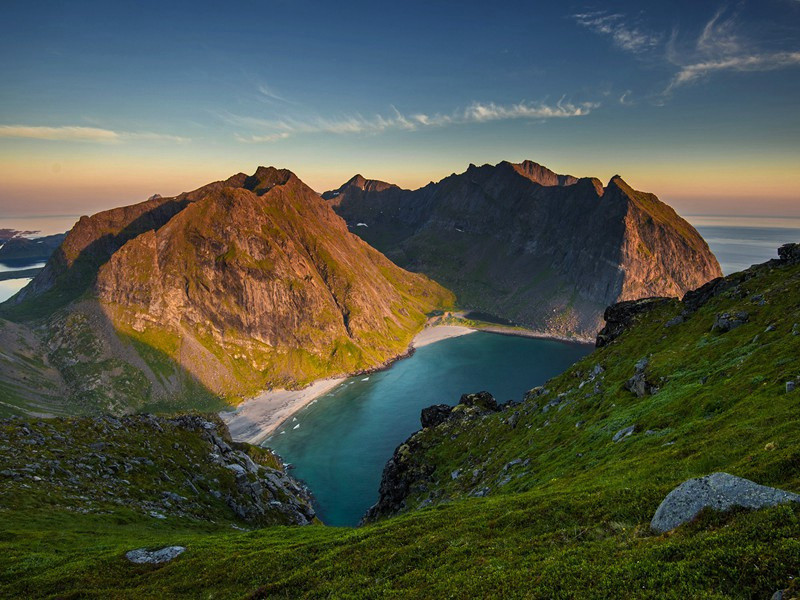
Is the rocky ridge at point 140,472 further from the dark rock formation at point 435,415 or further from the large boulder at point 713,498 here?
the large boulder at point 713,498

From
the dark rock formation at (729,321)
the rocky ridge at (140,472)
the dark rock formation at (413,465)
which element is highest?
the dark rock formation at (729,321)

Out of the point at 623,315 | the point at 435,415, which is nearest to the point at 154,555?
the point at 435,415

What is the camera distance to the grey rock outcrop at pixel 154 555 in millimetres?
30891

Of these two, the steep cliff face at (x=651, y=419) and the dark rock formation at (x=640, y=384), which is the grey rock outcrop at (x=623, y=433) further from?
the dark rock formation at (x=640, y=384)

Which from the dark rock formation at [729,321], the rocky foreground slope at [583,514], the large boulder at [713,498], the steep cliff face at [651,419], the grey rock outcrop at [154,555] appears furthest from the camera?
the dark rock formation at [729,321]

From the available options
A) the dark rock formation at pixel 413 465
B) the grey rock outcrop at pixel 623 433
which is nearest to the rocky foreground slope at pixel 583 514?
the grey rock outcrop at pixel 623 433

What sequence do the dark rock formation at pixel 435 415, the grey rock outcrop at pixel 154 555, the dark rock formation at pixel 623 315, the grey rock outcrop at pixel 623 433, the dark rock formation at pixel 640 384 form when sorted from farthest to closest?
the dark rock formation at pixel 435 415 < the dark rock formation at pixel 623 315 < the dark rock formation at pixel 640 384 < the grey rock outcrop at pixel 623 433 < the grey rock outcrop at pixel 154 555

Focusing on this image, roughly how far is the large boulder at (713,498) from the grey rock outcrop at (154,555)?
3519 cm

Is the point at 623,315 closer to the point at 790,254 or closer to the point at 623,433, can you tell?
the point at 790,254

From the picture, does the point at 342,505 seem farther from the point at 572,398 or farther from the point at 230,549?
the point at 230,549

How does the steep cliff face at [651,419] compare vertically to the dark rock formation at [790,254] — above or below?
below

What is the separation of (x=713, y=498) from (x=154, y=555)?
38869 mm

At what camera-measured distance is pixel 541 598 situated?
13.3m

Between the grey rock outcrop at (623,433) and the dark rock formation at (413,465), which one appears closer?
the grey rock outcrop at (623,433)
